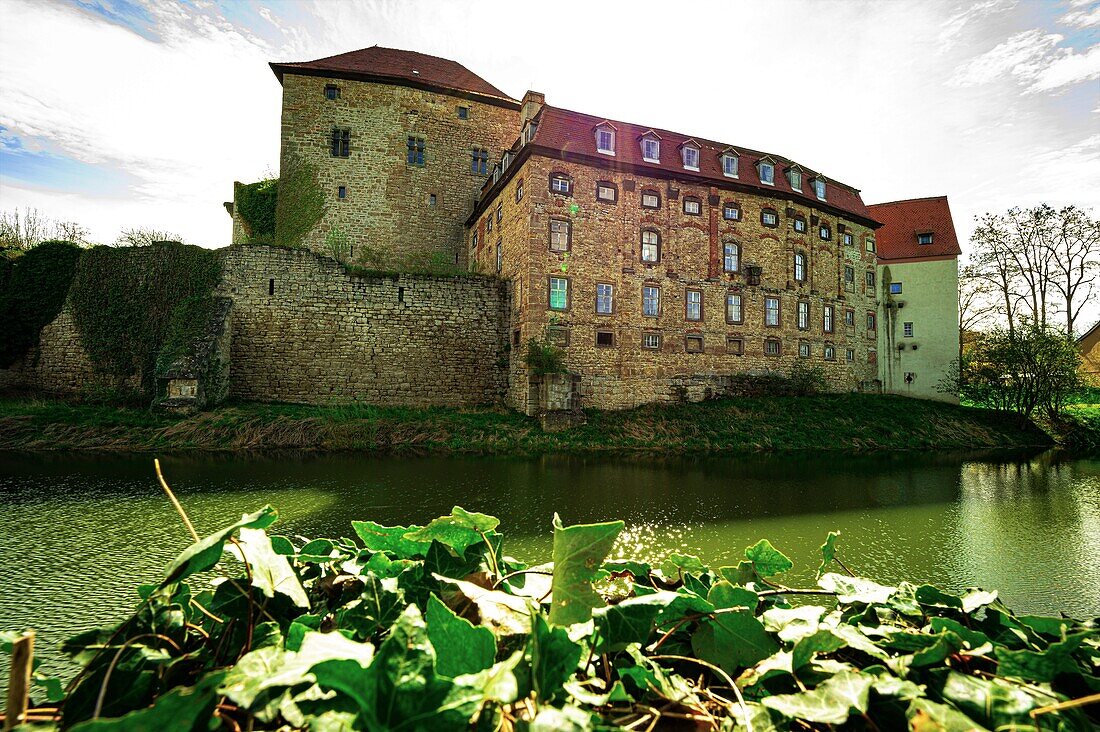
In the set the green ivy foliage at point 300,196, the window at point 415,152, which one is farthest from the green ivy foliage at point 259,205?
the window at point 415,152

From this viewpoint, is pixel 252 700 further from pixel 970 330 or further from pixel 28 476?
pixel 970 330

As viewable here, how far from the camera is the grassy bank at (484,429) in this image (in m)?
13.0

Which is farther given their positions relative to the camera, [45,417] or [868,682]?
[45,417]

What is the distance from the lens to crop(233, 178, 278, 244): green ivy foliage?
25422 mm

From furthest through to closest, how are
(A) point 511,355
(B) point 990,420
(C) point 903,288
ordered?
(C) point 903,288 → (B) point 990,420 → (A) point 511,355

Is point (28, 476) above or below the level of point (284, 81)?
below

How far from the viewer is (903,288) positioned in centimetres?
3120

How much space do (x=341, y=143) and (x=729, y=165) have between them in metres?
19.4

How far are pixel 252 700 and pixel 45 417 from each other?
18991 millimetres

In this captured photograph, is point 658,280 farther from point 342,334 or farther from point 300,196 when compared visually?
point 300,196

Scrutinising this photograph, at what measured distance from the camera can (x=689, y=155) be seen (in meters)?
21.7

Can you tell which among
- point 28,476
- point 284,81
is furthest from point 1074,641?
point 284,81

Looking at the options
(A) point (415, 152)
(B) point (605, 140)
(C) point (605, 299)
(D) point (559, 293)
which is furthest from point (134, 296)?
(B) point (605, 140)

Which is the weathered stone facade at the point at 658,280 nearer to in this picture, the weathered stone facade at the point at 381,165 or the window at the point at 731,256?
the window at the point at 731,256
